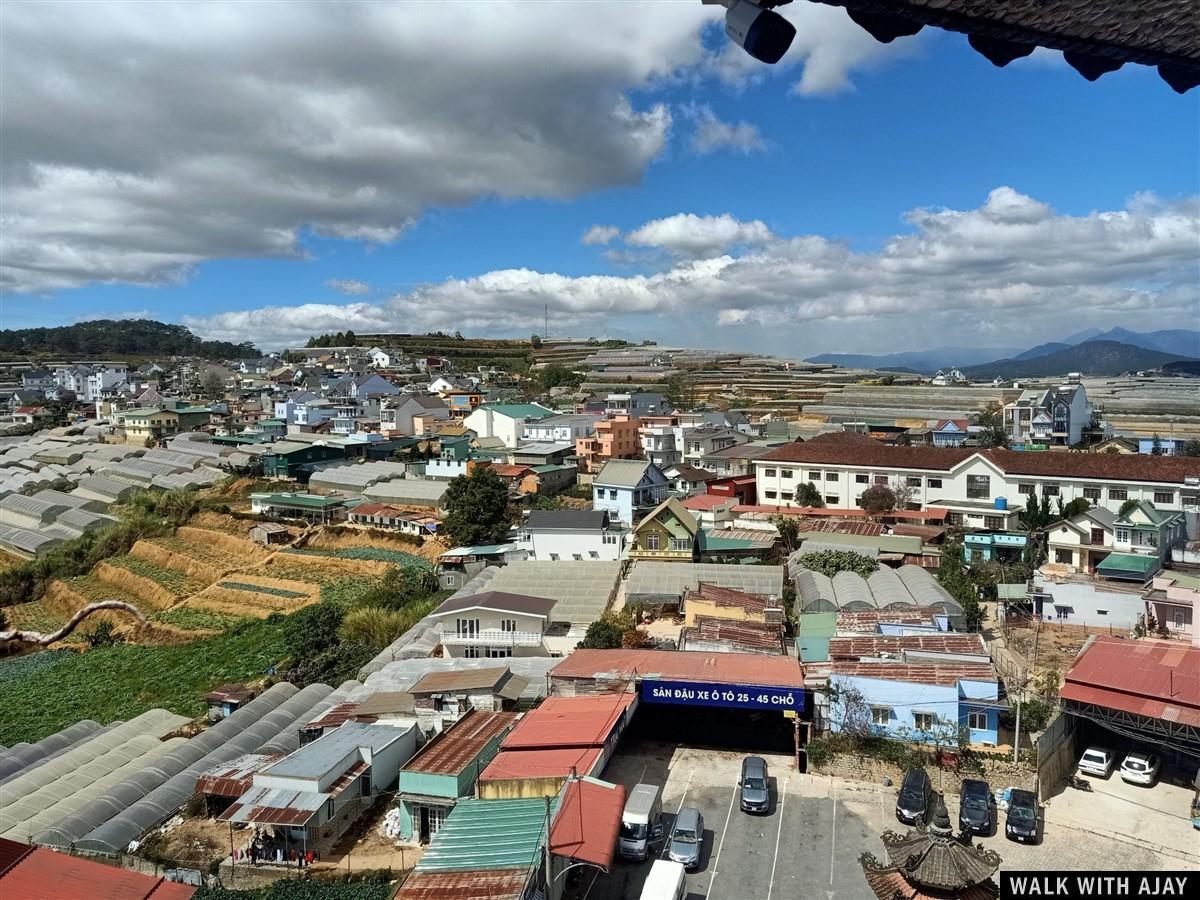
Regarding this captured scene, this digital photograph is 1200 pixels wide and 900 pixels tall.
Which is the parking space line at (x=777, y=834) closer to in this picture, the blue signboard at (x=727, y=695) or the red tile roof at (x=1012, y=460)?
the blue signboard at (x=727, y=695)

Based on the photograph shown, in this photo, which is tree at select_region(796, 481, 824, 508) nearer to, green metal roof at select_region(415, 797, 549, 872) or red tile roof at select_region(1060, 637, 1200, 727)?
red tile roof at select_region(1060, 637, 1200, 727)

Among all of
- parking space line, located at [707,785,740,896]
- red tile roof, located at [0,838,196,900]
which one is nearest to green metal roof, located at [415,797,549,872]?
parking space line, located at [707,785,740,896]

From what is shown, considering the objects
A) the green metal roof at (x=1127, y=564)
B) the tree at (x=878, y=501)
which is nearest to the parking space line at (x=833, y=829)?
the green metal roof at (x=1127, y=564)

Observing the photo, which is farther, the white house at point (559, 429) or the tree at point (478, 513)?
the white house at point (559, 429)

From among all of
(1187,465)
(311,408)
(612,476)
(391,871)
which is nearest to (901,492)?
(1187,465)

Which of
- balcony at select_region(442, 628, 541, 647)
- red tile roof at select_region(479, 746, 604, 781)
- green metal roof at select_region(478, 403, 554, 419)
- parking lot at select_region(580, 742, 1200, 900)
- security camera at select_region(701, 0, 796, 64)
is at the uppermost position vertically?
security camera at select_region(701, 0, 796, 64)
